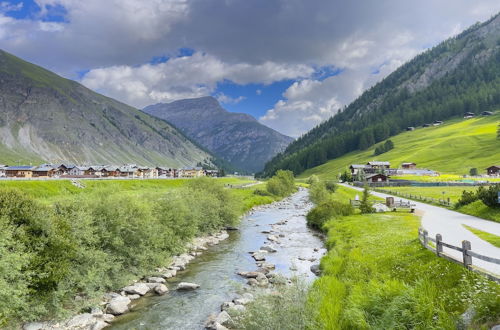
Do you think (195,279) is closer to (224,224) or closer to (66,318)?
(66,318)

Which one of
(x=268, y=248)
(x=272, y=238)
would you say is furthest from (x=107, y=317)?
(x=272, y=238)

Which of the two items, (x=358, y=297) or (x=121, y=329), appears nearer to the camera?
(x=358, y=297)

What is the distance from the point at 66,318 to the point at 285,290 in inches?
655

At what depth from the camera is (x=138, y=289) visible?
97.7 ft

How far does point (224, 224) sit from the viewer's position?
64250mm

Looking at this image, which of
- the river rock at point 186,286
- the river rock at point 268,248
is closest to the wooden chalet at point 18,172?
the river rock at point 268,248

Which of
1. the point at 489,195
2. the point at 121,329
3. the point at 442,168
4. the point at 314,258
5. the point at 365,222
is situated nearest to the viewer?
the point at 121,329

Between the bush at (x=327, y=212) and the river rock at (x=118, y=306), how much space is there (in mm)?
40854

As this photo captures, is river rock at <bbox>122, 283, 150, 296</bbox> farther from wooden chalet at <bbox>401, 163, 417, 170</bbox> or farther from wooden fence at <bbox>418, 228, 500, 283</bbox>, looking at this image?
wooden chalet at <bbox>401, 163, 417, 170</bbox>

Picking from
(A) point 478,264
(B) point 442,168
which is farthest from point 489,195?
(B) point 442,168

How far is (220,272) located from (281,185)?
93.4 m

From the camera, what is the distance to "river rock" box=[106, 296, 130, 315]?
25.4m

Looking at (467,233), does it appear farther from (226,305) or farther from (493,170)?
(493,170)

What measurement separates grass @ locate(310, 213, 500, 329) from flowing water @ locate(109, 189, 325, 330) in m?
2.97
